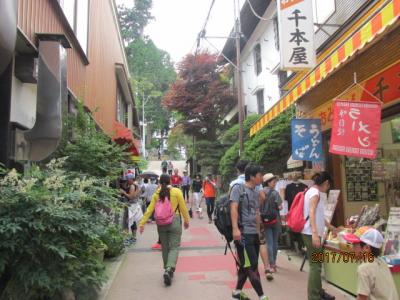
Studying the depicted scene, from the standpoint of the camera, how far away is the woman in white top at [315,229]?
17.1ft

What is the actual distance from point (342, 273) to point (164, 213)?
2928mm

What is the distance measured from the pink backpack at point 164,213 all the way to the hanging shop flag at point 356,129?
2.82 meters

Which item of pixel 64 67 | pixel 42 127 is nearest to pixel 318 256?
pixel 42 127

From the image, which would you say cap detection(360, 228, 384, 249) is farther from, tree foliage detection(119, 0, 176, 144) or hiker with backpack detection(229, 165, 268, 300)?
tree foliage detection(119, 0, 176, 144)

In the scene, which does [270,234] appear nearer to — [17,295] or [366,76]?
[366,76]

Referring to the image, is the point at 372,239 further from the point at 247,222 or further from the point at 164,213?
the point at 164,213

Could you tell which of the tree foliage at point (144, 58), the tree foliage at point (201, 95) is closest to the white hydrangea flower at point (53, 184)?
the tree foliage at point (201, 95)

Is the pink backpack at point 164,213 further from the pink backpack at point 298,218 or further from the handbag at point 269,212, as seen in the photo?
the pink backpack at point 298,218

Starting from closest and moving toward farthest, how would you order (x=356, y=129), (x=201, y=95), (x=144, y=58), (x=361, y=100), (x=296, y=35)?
(x=356, y=129), (x=361, y=100), (x=296, y=35), (x=201, y=95), (x=144, y=58)

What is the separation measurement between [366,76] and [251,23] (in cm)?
1376

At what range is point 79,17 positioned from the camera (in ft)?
33.7

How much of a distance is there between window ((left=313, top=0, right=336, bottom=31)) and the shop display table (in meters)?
6.40

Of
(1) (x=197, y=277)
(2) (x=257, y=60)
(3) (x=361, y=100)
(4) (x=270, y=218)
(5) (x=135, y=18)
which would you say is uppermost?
(5) (x=135, y=18)
